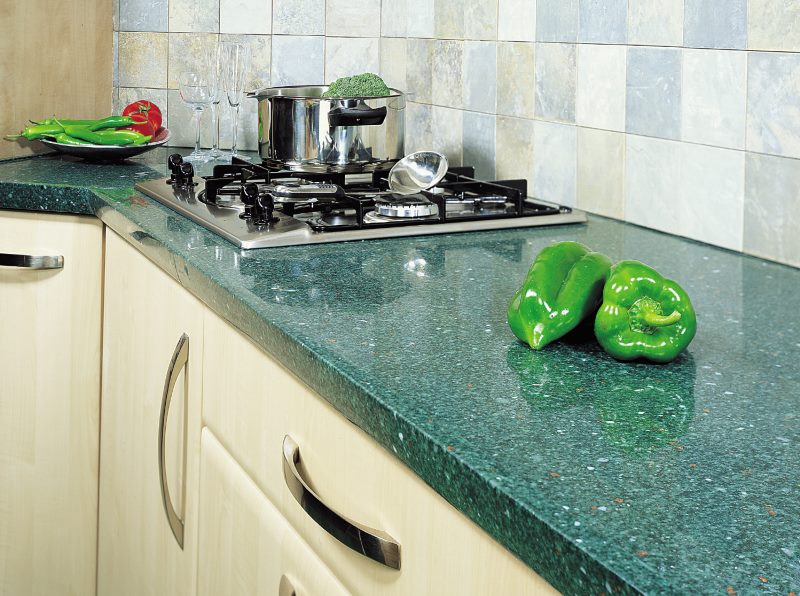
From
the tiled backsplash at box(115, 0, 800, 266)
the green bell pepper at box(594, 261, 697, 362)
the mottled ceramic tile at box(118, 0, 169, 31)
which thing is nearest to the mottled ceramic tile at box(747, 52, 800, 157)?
the tiled backsplash at box(115, 0, 800, 266)

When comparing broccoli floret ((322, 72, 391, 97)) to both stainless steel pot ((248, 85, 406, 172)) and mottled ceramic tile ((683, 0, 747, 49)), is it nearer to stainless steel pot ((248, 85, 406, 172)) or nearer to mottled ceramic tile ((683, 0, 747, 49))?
stainless steel pot ((248, 85, 406, 172))

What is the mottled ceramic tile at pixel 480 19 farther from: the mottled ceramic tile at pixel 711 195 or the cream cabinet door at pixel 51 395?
the cream cabinet door at pixel 51 395

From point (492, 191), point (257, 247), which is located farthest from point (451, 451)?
point (492, 191)

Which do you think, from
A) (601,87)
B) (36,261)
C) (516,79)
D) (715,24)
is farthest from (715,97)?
(36,261)

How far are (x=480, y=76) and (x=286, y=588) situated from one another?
126 cm

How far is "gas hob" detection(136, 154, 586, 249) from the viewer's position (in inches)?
55.0

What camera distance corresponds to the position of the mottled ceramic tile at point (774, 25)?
125 cm

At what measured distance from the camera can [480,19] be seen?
195cm

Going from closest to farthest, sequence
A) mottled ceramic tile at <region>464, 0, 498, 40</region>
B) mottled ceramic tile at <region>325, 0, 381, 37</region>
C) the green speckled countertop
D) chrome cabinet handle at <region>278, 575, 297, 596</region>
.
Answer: the green speckled countertop → chrome cabinet handle at <region>278, 575, 297, 596</region> → mottled ceramic tile at <region>464, 0, 498, 40</region> → mottled ceramic tile at <region>325, 0, 381, 37</region>

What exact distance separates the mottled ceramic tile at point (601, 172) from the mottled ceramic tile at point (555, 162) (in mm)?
20

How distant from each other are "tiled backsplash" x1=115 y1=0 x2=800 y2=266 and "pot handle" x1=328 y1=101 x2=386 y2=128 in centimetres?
29

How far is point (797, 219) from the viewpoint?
4.20 feet

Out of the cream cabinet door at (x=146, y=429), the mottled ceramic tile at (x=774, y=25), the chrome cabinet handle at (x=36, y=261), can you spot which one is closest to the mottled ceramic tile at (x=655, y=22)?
the mottled ceramic tile at (x=774, y=25)

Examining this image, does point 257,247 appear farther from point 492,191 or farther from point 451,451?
point 451,451
